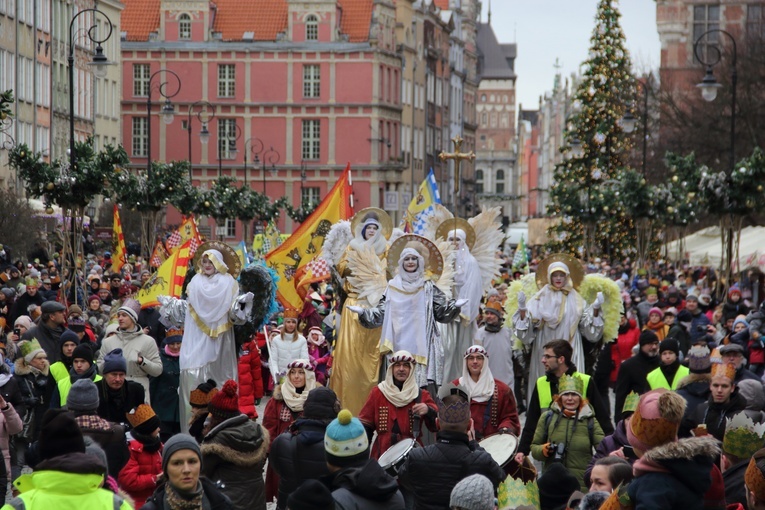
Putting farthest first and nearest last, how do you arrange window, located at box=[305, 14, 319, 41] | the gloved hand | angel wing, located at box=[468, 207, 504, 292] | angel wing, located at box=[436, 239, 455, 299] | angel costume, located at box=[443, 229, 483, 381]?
window, located at box=[305, 14, 319, 41], angel wing, located at box=[468, 207, 504, 292], angel costume, located at box=[443, 229, 483, 381], the gloved hand, angel wing, located at box=[436, 239, 455, 299]

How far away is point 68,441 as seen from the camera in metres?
6.81

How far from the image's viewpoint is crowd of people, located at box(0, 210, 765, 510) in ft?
23.4

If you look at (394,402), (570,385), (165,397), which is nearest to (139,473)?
(394,402)

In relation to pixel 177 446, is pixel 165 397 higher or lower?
lower

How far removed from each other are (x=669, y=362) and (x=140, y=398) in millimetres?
4382

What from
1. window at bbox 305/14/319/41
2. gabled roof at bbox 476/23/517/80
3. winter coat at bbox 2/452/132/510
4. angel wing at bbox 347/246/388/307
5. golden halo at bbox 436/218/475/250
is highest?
gabled roof at bbox 476/23/517/80

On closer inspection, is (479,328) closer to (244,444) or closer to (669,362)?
(669,362)

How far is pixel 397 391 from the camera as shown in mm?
10859

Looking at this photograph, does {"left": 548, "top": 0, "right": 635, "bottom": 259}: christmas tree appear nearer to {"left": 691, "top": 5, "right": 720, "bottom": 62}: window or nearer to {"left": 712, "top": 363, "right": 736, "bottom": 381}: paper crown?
{"left": 691, "top": 5, "right": 720, "bottom": 62}: window

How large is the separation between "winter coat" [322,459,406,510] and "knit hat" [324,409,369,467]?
1.19 ft

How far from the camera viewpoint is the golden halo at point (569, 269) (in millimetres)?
16422

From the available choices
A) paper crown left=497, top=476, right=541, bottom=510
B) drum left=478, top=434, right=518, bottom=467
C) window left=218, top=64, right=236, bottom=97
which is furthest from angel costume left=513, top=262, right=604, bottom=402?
window left=218, top=64, right=236, bottom=97

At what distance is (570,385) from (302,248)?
1459 centimetres

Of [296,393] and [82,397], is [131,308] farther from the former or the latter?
[82,397]
